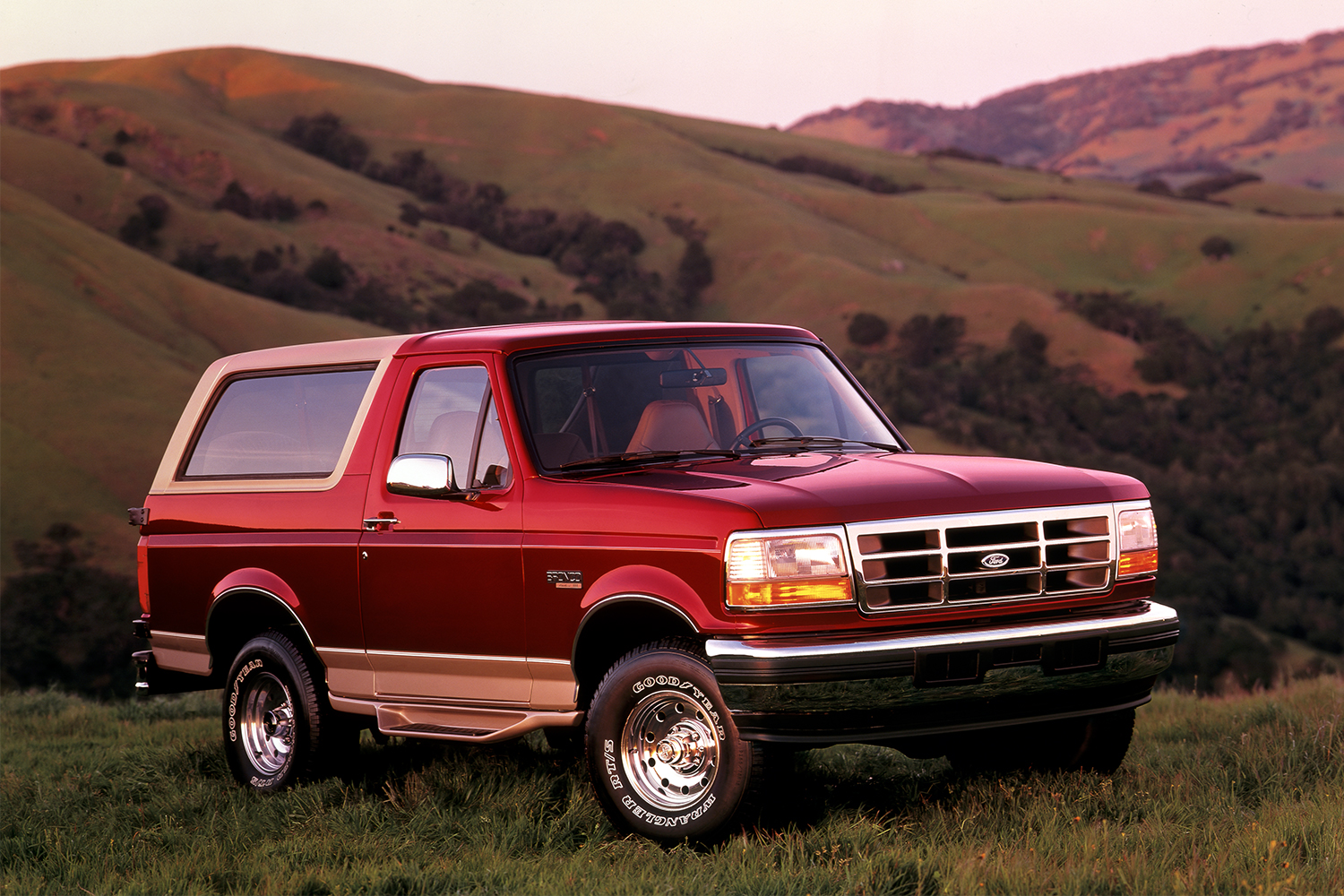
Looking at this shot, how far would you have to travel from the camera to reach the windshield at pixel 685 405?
6.46 metres

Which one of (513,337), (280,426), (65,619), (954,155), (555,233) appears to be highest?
(954,155)

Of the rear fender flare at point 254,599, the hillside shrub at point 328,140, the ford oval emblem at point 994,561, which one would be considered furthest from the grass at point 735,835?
the hillside shrub at point 328,140

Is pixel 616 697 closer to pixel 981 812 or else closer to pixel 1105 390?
pixel 981 812

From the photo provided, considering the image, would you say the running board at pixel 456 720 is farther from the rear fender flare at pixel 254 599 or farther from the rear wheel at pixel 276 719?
the rear fender flare at pixel 254 599

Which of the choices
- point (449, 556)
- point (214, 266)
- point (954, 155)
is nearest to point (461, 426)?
point (449, 556)

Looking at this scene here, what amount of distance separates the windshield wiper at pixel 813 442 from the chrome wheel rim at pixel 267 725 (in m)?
2.87

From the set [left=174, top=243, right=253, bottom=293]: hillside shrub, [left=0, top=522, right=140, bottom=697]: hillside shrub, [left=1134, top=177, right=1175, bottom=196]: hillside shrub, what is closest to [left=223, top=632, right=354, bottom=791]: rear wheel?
[left=0, top=522, right=140, bottom=697]: hillside shrub

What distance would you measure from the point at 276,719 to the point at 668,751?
2805 mm

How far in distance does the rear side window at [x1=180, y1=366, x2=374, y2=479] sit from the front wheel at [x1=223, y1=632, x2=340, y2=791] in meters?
0.92

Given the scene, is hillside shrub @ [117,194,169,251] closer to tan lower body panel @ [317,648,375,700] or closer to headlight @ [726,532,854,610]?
tan lower body panel @ [317,648,375,700]

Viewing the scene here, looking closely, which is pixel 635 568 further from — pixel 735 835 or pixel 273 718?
pixel 273 718

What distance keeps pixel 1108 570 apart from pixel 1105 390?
10179cm

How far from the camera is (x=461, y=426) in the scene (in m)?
6.73

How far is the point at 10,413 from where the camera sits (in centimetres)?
5912
